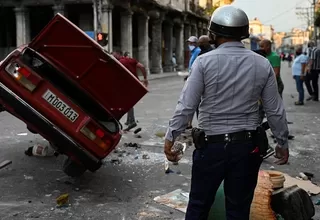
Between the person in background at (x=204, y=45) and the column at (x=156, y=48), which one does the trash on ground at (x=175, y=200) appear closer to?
the person in background at (x=204, y=45)

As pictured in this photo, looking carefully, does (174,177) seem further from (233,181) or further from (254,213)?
(233,181)

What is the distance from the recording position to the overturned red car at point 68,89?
5.93 meters

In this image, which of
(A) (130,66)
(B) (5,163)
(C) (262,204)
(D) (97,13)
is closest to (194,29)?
(D) (97,13)

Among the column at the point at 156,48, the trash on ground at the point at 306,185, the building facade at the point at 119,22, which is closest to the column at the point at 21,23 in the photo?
the building facade at the point at 119,22

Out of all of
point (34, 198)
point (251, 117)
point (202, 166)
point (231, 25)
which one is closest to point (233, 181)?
point (202, 166)

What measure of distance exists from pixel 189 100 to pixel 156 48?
129 feet

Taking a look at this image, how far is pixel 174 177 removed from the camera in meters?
6.68

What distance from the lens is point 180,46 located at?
50.2 metres

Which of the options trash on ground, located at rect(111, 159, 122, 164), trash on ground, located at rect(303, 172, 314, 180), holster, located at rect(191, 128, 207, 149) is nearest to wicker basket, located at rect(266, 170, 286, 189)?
holster, located at rect(191, 128, 207, 149)

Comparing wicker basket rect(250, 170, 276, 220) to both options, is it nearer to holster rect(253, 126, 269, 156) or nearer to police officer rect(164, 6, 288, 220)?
police officer rect(164, 6, 288, 220)

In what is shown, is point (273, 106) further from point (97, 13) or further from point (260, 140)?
point (97, 13)

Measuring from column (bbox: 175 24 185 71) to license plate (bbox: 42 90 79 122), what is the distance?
4434cm

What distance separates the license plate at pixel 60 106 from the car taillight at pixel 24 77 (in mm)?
189

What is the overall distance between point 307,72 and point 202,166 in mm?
13960
